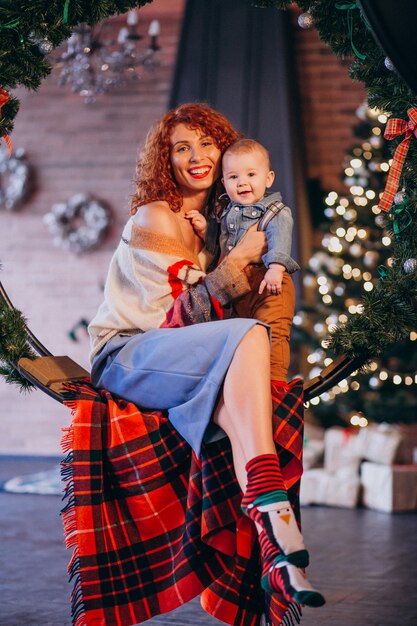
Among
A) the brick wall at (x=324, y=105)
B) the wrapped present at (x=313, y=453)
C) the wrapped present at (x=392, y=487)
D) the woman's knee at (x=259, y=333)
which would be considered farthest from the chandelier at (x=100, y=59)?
the woman's knee at (x=259, y=333)

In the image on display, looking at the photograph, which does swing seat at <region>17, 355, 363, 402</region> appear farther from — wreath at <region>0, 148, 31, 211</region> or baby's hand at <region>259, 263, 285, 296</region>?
wreath at <region>0, 148, 31, 211</region>

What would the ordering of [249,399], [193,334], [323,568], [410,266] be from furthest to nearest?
[323,568], [410,266], [193,334], [249,399]

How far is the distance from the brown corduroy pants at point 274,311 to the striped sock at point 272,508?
14.8 inches

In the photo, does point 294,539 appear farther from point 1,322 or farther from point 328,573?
point 328,573

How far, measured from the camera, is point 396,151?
8.31 feet

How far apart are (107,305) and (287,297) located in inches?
20.2

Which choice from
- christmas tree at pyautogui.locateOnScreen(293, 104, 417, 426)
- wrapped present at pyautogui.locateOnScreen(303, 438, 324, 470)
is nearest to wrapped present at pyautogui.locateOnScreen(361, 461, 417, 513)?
christmas tree at pyautogui.locateOnScreen(293, 104, 417, 426)

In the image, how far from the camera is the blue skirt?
2262 millimetres

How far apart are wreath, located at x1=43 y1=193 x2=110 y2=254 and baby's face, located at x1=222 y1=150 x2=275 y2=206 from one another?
16.3ft

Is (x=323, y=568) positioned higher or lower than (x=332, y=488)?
lower

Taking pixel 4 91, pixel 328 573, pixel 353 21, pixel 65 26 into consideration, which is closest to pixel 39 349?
pixel 4 91

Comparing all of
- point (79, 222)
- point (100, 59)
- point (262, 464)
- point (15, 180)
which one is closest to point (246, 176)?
point (262, 464)

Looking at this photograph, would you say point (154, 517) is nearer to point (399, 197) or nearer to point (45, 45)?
point (399, 197)

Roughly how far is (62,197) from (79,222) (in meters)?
0.27
